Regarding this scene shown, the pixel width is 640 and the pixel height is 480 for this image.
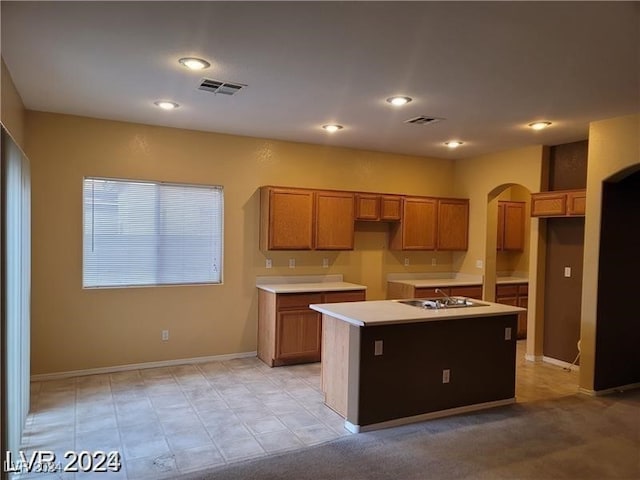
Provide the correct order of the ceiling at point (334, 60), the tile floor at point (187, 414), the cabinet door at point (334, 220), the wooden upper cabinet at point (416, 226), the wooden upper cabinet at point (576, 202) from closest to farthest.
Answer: the ceiling at point (334, 60)
the tile floor at point (187, 414)
the wooden upper cabinet at point (576, 202)
the cabinet door at point (334, 220)
the wooden upper cabinet at point (416, 226)

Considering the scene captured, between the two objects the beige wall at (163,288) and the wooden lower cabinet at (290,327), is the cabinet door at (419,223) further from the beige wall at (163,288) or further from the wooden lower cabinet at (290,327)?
the wooden lower cabinet at (290,327)

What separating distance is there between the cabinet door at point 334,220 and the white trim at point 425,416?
98.1 inches

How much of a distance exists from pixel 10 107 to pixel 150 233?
192 cm

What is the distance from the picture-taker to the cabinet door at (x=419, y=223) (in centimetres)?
636

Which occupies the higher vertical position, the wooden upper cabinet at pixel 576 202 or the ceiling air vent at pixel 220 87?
the ceiling air vent at pixel 220 87

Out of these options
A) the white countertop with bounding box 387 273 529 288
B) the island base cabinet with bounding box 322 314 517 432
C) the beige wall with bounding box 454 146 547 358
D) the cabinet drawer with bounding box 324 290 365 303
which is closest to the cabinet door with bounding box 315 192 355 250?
the cabinet drawer with bounding box 324 290 365 303

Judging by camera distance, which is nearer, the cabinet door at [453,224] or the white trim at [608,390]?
the white trim at [608,390]

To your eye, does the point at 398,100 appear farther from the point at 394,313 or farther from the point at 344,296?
the point at 344,296

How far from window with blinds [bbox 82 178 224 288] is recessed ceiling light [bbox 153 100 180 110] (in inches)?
43.5

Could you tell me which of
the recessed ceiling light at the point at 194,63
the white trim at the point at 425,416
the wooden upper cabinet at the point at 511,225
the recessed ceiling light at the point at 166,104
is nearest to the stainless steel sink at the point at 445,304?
the white trim at the point at 425,416

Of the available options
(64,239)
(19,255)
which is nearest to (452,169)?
(64,239)

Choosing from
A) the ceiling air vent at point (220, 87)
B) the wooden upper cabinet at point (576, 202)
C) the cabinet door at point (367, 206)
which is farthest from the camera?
the cabinet door at point (367, 206)

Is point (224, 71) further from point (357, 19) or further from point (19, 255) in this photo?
point (19, 255)

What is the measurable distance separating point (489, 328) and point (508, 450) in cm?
112
